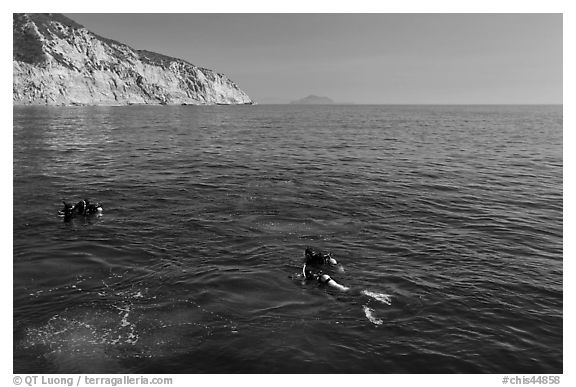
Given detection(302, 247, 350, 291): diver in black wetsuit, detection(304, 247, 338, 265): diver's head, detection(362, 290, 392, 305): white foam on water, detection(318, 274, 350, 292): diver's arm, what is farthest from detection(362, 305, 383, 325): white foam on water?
detection(304, 247, 338, 265): diver's head

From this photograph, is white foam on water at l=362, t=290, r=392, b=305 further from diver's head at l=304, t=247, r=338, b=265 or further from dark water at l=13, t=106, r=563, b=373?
diver's head at l=304, t=247, r=338, b=265

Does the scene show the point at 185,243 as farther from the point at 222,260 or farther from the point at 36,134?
the point at 36,134

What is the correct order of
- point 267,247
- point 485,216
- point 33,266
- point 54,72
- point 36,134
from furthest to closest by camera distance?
point 54,72 < point 36,134 < point 485,216 < point 267,247 < point 33,266

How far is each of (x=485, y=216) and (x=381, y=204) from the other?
7.71m

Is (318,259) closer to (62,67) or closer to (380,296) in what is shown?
(380,296)

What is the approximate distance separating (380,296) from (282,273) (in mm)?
4993

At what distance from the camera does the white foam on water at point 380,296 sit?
17.2 meters

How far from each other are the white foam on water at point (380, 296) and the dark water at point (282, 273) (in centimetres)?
15

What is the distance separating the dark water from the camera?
45.5 feet

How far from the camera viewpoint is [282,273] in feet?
65.2

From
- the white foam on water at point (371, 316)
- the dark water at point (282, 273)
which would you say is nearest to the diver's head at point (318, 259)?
the dark water at point (282, 273)

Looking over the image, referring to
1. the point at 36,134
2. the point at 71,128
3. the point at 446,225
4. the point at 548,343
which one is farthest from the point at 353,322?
the point at 71,128

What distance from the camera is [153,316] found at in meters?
15.9

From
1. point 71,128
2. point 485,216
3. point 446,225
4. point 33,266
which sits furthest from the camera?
point 71,128
